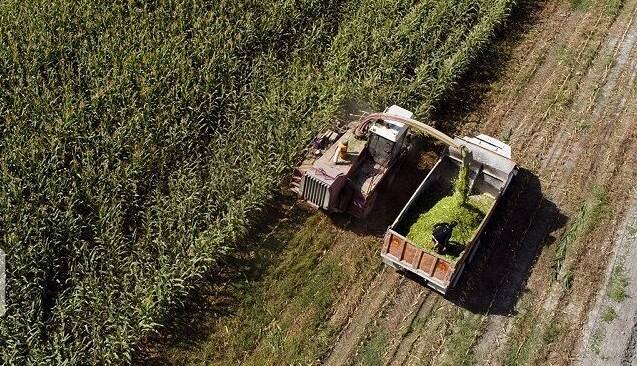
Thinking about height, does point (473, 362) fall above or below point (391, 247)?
below

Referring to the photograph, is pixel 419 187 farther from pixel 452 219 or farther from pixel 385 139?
pixel 385 139

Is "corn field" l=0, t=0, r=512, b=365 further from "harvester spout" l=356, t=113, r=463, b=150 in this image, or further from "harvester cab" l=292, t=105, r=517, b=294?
"harvester spout" l=356, t=113, r=463, b=150

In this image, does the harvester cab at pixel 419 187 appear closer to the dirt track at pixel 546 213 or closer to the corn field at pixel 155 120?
the dirt track at pixel 546 213

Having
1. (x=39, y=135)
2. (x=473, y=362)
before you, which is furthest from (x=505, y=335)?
(x=39, y=135)

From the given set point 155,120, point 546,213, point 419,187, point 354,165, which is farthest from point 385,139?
point 155,120

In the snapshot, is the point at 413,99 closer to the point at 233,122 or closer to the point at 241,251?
the point at 233,122

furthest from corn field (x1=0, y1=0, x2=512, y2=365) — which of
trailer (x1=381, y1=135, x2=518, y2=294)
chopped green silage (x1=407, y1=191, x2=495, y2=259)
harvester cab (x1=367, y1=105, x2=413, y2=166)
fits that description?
chopped green silage (x1=407, y1=191, x2=495, y2=259)

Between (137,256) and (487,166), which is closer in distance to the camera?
(137,256)
